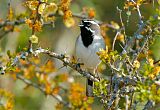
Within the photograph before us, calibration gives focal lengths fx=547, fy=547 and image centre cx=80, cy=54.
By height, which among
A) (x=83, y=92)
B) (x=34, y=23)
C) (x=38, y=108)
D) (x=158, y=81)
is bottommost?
(x=38, y=108)

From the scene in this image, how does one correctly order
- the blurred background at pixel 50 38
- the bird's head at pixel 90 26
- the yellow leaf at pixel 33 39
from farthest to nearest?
the blurred background at pixel 50 38
the bird's head at pixel 90 26
the yellow leaf at pixel 33 39

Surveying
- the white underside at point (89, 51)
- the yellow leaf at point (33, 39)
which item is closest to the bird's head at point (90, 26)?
the white underside at point (89, 51)

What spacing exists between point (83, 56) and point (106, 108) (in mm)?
2279

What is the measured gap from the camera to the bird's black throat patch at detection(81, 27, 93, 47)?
6.68 metres

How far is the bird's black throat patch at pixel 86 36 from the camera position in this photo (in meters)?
6.68

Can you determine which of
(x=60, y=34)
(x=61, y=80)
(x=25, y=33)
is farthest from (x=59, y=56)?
(x=60, y=34)

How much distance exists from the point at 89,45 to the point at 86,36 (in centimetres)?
14

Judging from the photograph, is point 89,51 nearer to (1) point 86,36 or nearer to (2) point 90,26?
(1) point 86,36

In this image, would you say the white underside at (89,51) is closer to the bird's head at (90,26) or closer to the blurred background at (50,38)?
the bird's head at (90,26)

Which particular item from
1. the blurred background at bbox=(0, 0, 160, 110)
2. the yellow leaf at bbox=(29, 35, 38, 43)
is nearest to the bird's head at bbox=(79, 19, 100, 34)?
the blurred background at bbox=(0, 0, 160, 110)

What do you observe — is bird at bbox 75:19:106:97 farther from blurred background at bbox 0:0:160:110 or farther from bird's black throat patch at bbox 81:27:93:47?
blurred background at bbox 0:0:160:110

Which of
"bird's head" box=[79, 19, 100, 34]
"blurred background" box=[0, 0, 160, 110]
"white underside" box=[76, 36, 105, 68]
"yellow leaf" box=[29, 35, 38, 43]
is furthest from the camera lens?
"blurred background" box=[0, 0, 160, 110]

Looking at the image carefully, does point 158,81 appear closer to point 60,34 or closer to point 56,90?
point 56,90

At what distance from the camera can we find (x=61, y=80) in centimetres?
736
